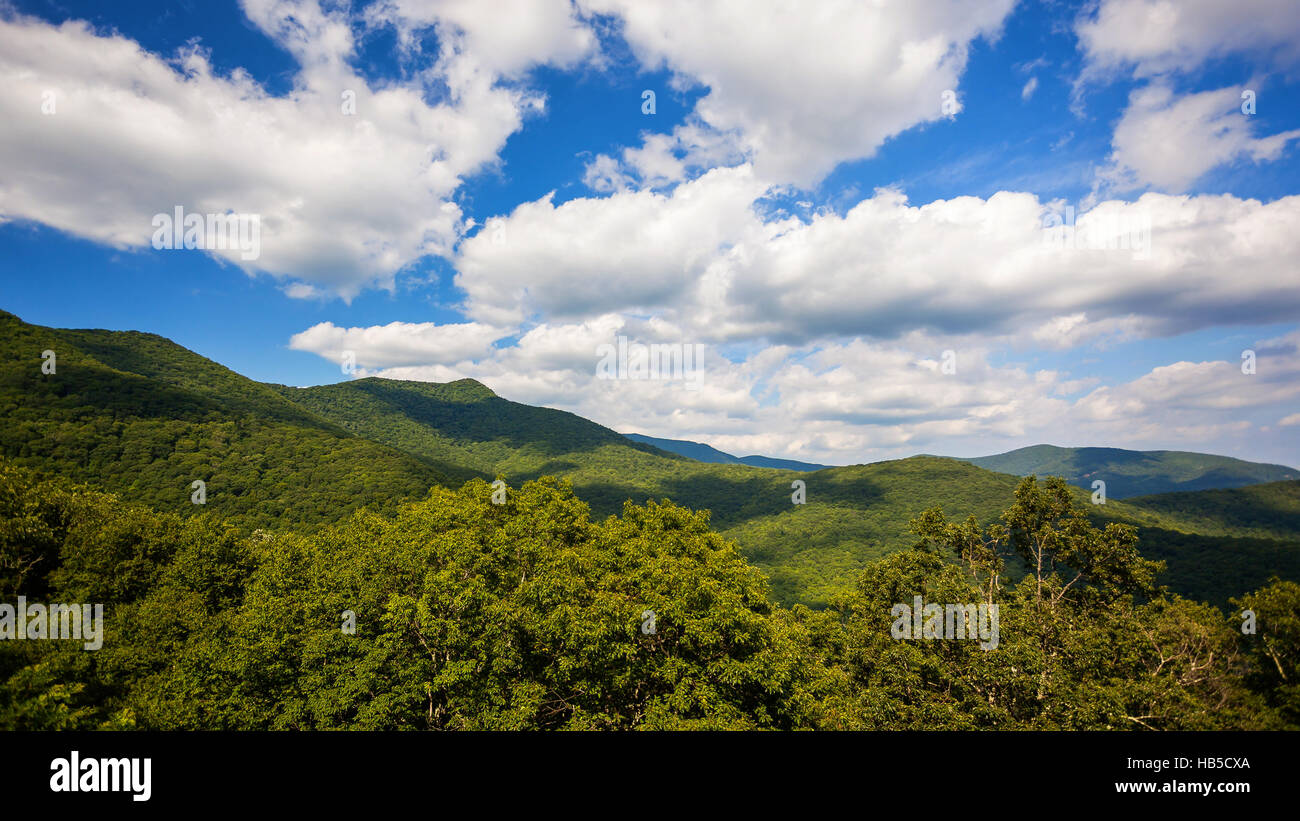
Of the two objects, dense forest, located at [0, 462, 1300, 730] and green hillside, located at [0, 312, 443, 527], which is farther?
green hillside, located at [0, 312, 443, 527]

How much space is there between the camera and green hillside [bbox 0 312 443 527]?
8038 centimetres

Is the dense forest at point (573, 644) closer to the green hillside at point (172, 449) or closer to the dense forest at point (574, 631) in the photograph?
the dense forest at point (574, 631)

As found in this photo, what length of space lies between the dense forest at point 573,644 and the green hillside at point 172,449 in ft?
205

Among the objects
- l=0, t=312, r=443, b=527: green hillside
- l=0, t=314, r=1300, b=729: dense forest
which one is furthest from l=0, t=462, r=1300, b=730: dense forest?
l=0, t=312, r=443, b=527: green hillside

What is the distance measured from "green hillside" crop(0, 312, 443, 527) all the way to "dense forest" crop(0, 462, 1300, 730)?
62.5 meters

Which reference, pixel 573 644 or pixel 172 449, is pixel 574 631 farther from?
pixel 172 449

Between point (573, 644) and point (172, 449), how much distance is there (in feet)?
383

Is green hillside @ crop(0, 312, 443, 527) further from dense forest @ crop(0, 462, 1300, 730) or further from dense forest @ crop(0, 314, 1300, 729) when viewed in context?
dense forest @ crop(0, 462, 1300, 730)

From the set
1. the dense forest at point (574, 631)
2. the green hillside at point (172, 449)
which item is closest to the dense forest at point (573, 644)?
the dense forest at point (574, 631)

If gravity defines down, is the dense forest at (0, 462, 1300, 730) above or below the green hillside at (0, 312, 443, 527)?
below

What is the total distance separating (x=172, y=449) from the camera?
9612 cm
